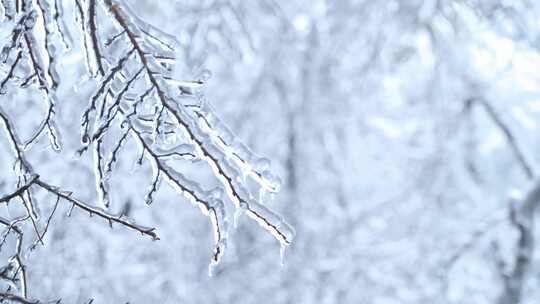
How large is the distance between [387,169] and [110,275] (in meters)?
1.58

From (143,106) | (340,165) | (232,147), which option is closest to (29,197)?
(143,106)

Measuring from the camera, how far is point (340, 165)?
4.23 metres

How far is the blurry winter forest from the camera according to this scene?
388 cm

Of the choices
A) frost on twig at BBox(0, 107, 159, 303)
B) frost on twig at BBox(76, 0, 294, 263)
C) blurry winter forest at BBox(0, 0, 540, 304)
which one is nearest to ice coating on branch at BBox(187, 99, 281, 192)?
frost on twig at BBox(76, 0, 294, 263)

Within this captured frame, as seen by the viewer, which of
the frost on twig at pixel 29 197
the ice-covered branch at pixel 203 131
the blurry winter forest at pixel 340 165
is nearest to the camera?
the ice-covered branch at pixel 203 131

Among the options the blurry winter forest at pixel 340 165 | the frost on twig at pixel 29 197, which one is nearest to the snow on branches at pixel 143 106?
the frost on twig at pixel 29 197

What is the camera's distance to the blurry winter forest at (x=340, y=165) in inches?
153

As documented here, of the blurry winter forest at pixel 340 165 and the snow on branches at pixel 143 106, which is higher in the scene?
the snow on branches at pixel 143 106

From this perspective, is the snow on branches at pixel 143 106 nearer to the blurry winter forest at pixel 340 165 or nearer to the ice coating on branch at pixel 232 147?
the ice coating on branch at pixel 232 147

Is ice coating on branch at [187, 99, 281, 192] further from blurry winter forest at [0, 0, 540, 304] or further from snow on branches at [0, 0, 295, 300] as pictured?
blurry winter forest at [0, 0, 540, 304]

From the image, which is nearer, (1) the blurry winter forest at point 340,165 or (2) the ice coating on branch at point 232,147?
(2) the ice coating on branch at point 232,147

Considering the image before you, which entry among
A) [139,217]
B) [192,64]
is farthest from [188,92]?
[139,217]

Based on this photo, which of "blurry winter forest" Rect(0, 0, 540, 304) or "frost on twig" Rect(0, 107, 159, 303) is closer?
"frost on twig" Rect(0, 107, 159, 303)

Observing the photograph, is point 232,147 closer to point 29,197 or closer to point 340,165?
point 29,197
